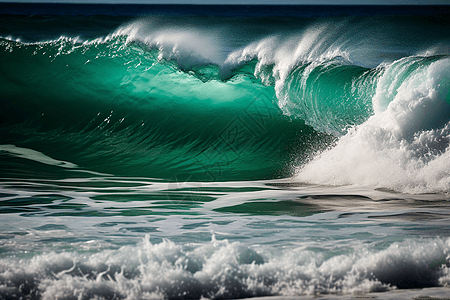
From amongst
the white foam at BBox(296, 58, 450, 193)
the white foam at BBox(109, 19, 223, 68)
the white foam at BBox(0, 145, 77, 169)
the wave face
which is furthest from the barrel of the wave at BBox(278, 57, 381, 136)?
the white foam at BBox(0, 145, 77, 169)

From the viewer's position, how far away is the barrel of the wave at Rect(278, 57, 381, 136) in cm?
584

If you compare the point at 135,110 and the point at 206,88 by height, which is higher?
the point at 206,88

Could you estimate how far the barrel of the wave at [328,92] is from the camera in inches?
230

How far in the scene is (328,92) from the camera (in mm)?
5984

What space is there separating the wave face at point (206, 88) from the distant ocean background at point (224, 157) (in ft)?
0.08

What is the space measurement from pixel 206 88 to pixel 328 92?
192 cm

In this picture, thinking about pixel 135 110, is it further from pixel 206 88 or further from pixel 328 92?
pixel 328 92

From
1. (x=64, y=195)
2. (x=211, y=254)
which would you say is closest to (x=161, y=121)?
(x=64, y=195)

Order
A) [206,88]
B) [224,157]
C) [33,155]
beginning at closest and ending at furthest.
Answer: [33,155] < [224,157] < [206,88]

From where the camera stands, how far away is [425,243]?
224cm

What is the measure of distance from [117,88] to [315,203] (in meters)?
3.96

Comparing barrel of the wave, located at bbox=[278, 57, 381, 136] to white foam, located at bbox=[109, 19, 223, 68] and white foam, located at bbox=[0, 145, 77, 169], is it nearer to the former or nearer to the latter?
white foam, located at bbox=[109, 19, 223, 68]

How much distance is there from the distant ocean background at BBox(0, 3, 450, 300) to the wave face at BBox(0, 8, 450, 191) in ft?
0.08

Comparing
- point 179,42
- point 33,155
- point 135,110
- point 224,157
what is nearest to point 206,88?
point 179,42
